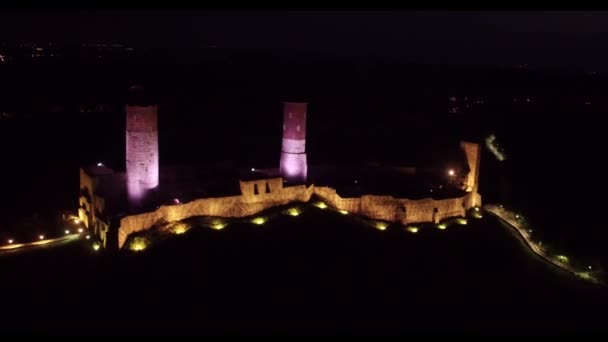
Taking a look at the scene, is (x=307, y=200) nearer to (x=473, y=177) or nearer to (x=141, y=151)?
(x=141, y=151)

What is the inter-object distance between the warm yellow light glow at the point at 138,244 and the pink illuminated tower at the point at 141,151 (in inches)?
83.5

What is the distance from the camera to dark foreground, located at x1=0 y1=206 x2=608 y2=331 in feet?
60.4

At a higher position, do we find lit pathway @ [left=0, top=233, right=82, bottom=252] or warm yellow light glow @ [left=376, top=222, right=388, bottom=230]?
warm yellow light glow @ [left=376, top=222, right=388, bottom=230]

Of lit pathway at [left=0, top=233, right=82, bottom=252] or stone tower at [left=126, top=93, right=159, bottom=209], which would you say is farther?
lit pathway at [left=0, top=233, right=82, bottom=252]

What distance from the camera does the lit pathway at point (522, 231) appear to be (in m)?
27.7

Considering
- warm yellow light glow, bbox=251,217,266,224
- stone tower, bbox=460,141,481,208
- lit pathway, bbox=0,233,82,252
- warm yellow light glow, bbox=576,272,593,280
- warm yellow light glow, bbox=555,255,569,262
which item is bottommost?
warm yellow light glow, bbox=576,272,593,280

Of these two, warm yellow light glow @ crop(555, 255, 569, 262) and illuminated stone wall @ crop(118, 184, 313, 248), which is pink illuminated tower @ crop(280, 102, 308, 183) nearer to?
illuminated stone wall @ crop(118, 184, 313, 248)

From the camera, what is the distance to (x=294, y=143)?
1070 inches

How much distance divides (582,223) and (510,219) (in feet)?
28.5

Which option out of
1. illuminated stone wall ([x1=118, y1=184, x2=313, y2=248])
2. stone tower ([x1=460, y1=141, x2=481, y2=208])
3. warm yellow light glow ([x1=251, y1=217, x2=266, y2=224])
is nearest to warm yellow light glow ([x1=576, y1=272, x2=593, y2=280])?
stone tower ([x1=460, y1=141, x2=481, y2=208])

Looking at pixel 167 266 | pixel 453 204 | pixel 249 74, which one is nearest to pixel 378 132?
pixel 249 74

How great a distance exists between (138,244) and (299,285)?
6704 millimetres

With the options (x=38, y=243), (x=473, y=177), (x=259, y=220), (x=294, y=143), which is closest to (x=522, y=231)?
(x=473, y=177)

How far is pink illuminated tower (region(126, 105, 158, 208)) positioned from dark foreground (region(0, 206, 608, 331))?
292cm
